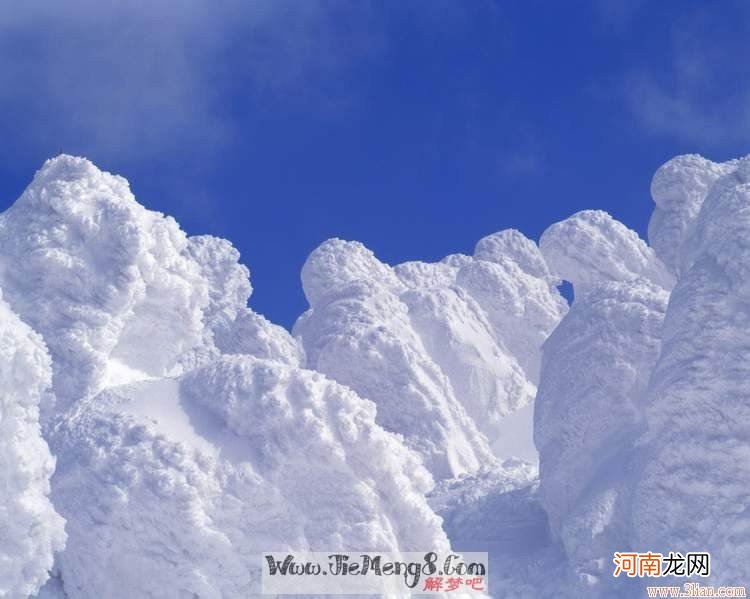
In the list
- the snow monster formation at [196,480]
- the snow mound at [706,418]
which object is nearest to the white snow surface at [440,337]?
the snow mound at [706,418]

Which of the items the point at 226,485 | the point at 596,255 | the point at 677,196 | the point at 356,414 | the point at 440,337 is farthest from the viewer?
the point at 440,337

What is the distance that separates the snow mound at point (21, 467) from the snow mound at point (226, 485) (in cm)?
178

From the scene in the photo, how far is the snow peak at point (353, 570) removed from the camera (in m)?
11.6

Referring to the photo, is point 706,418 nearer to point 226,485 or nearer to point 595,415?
point 595,415

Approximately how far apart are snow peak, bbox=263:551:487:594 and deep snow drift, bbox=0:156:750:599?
0.16 metres

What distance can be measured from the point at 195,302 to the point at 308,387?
9.52 meters

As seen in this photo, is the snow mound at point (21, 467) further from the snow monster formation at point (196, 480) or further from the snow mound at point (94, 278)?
the snow mound at point (94, 278)

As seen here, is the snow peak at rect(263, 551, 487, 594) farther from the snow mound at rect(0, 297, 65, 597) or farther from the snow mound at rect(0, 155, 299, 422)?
the snow mound at rect(0, 155, 299, 422)

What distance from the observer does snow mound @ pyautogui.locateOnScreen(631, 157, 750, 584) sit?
14227 millimetres

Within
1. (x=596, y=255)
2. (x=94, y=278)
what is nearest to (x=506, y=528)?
(x=94, y=278)

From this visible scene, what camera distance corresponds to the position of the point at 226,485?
39.0 feet

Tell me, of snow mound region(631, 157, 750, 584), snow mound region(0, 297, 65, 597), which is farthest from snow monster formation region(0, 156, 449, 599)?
snow mound region(631, 157, 750, 584)

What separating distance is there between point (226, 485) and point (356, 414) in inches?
67.2

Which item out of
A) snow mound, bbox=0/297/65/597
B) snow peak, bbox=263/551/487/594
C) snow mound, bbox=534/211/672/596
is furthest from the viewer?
snow mound, bbox=534/211/672/596
